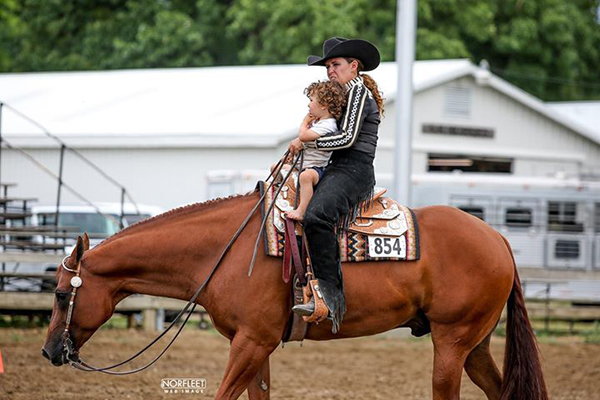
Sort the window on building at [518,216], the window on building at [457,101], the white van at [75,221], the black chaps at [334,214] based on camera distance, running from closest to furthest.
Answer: the black chaps at [334,214], the white van at [75,221], the window on building at [518,216], the window on building at [457,101]

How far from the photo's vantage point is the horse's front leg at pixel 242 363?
6648mm

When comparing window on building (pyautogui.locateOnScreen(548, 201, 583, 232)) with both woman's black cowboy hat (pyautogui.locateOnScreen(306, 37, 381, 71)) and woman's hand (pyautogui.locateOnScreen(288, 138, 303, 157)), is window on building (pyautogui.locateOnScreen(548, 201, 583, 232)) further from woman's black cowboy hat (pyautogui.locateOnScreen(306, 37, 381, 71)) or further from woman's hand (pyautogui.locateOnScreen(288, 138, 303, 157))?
woman's hand (pyautogui.locateOnScreen(288, 138, 303, 157))

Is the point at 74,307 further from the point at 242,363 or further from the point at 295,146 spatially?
the point at 295,146

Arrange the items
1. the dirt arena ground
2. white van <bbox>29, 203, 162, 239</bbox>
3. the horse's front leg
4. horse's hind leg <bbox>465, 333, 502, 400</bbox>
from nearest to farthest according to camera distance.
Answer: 1. the horse's front leg
2. horse's hind leg <bbox>465, 333, 502, 400</bbox>
3. the dirt arena ground
4. white van <bbox>29, 203, 162, 239</bbox>

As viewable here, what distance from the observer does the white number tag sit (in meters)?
7.11

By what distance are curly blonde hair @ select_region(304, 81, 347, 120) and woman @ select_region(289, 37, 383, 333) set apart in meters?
0.06

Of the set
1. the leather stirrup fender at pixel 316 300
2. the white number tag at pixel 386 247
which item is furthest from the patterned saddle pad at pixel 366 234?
the leather stirrup fender at pixel 316 300

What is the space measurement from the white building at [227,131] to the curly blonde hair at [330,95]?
43.8ft

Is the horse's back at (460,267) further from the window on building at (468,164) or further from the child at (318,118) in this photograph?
the window on building at (468,164)

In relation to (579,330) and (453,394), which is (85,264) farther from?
(579,330)

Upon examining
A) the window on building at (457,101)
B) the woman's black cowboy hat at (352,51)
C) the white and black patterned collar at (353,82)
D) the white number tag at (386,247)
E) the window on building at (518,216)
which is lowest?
the window on building at (518,216)

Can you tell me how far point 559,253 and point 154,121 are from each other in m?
9.79

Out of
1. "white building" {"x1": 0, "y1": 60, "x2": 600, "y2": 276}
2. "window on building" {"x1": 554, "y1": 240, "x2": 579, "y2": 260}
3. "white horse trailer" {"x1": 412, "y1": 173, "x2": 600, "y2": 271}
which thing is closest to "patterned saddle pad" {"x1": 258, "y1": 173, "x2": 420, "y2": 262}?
"white building" {"x1": 0, "y1": 60, "x2": 600, "y2": 276}

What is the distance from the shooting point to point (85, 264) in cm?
703
